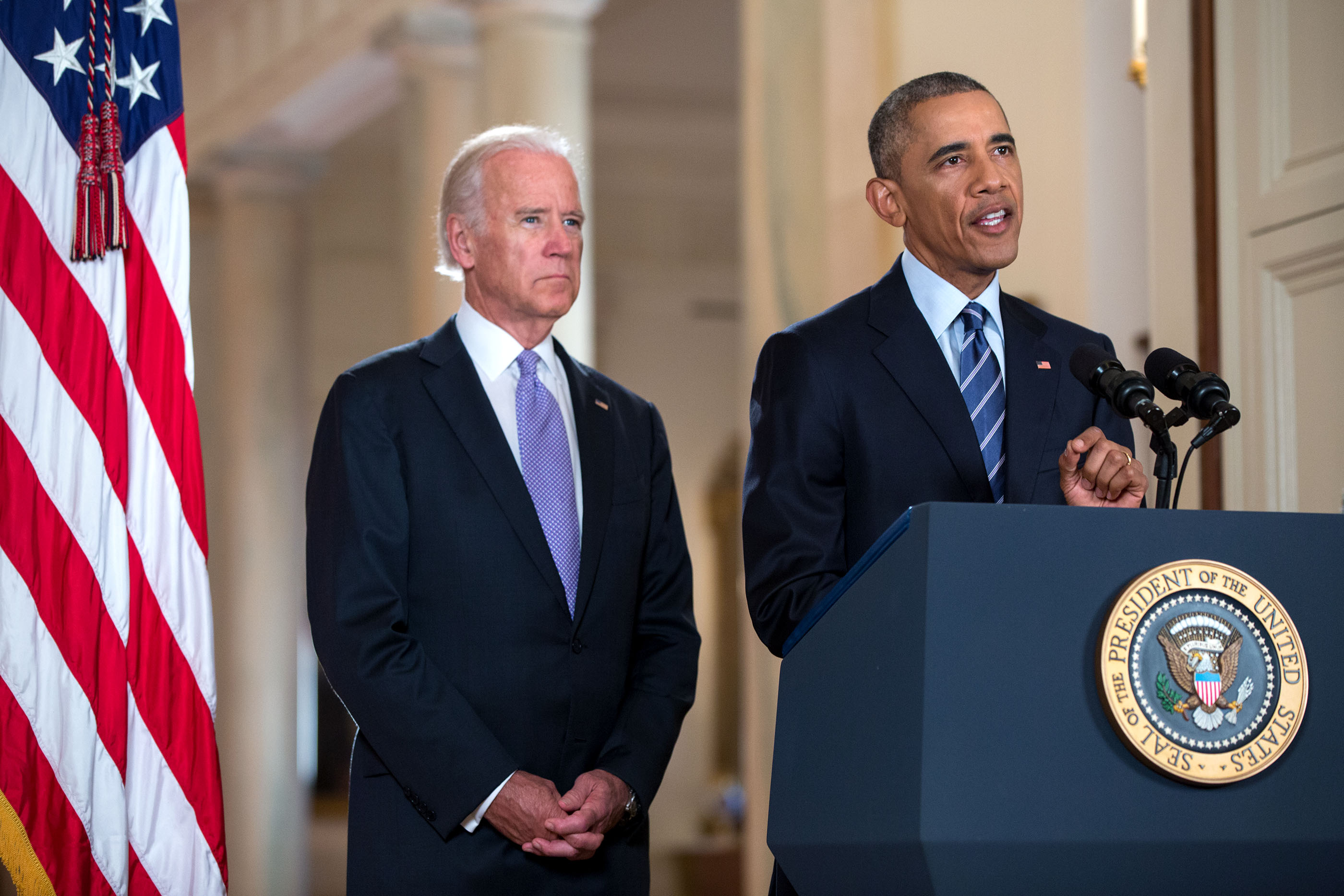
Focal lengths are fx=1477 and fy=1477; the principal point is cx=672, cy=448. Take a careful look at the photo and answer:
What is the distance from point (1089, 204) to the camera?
4.02 m

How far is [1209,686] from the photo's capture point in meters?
1.40

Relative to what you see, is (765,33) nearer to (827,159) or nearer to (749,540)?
(827,159)

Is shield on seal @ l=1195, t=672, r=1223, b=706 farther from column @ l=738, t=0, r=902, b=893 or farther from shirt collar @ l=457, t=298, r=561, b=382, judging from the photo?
column @ l=738, t=0, r=902, b=893

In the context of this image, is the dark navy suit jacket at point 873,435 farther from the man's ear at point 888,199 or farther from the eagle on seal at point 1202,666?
the eagle on seal at point 1202,666

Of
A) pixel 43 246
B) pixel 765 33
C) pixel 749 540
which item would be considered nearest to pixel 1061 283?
pixel 765 33

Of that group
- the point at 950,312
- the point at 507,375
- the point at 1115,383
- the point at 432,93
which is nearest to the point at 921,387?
the point at 950,312

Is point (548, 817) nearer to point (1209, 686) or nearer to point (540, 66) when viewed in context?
point (1209, 686)

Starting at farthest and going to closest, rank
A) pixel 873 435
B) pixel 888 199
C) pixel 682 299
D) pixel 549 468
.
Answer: pixel 682 299 < pixel 549 468 < pixel 888 199 < pixel 873 435

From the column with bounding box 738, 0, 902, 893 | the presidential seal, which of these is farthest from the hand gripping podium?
the column with bounding box 738, 0, 902, 893

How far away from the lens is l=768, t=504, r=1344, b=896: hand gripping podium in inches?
52.7

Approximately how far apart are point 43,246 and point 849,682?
6.48 ft

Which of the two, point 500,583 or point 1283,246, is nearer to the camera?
point 500,583

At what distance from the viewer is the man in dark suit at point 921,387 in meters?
2.02

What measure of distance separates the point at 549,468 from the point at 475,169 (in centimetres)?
57
